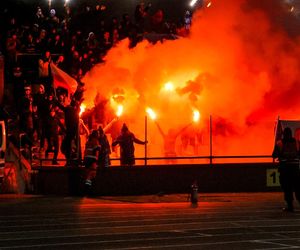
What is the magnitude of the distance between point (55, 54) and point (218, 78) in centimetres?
574

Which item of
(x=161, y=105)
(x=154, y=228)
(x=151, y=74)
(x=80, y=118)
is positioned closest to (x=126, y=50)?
(x=151, y=74)

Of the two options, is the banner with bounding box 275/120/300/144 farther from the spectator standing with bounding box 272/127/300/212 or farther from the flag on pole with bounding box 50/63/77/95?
the flag on pole with bounding box 50/63/77/95

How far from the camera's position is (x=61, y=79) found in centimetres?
2427

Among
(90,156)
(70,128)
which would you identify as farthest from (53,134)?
(90,156)

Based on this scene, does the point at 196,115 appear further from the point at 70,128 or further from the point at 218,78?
the point at 70,128

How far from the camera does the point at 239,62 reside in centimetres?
2892

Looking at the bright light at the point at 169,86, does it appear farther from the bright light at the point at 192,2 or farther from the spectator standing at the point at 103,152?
the bright light at the point at 192,2

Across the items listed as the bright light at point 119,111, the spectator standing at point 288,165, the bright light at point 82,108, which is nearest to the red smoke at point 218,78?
the bright light at point 119,111

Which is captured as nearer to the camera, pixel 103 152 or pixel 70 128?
pixel 70 128

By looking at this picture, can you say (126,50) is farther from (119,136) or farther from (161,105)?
(119,136)

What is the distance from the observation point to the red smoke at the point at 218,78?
79.7ft

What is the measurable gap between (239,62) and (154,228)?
15635mm

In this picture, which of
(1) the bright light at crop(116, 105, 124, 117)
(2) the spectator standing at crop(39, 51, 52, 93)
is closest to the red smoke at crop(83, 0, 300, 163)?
(1) the bright light at crop(116, 105, 124, 117)

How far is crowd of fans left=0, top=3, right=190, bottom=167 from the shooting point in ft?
74.5
